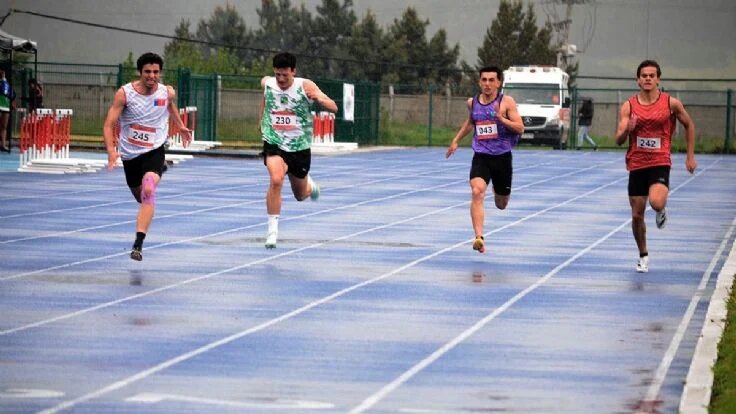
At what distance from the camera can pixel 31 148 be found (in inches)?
1305

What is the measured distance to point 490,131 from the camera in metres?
17.5

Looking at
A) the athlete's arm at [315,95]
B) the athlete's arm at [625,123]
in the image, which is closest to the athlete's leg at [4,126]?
the athlete's arm at [315,95]

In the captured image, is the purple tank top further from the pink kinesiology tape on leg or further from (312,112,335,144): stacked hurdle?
(312,112,335,144): stacked hurdle

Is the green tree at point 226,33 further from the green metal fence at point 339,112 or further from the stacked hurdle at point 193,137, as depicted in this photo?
the stacked hurdle at point 193,137

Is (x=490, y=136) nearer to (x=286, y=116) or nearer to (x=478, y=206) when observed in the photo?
(x=478, y=206)

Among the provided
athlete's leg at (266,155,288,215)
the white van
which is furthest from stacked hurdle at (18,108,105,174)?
the white van

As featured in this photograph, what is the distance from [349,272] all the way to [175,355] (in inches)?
208

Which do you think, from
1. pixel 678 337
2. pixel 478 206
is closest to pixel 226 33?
pixel 478 206

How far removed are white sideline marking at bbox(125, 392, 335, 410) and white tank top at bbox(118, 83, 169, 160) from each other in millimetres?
7292

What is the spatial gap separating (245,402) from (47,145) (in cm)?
2488

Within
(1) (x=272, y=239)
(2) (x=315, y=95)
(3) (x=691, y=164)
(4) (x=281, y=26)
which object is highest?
(4) (x=281, y=26)

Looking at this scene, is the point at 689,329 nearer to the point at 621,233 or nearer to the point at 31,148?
the point at 621,233

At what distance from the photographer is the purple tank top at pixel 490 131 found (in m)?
17.4

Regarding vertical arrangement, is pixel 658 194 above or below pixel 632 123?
below
